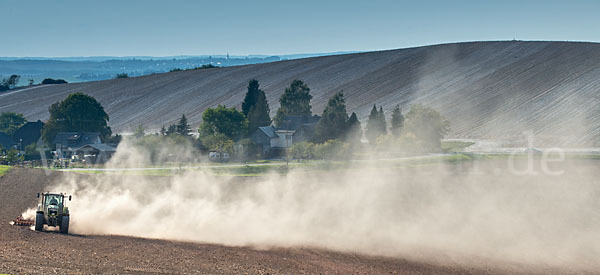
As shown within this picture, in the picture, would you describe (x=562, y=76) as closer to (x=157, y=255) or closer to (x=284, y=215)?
(x=284, y=215)

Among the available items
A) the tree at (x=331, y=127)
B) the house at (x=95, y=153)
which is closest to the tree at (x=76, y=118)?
the house at (x=95, y=153)

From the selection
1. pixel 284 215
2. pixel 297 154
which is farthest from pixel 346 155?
pixel 284 215

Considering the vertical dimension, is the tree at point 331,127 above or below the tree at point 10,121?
below

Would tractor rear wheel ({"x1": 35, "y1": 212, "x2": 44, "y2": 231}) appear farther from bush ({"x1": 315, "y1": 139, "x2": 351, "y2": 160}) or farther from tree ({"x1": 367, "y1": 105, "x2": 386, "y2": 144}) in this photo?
tree ({"x1": 367, "y1": 105, "x2": 386, "y2": 144})

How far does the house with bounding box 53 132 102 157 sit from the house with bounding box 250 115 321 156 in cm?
2592

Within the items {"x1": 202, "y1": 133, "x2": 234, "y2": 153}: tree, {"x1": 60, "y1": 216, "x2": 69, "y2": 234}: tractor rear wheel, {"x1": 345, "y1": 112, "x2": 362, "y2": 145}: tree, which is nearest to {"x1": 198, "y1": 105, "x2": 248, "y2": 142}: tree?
{"x1": 202, "y1": 133, "x2": 234, "y2": 153}: tree

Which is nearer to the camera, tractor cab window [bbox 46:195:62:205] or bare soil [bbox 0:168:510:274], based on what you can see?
bare soil [bbox 0:168:510:274]

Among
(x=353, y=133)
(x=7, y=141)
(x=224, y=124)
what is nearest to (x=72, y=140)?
(x=224, y=124)

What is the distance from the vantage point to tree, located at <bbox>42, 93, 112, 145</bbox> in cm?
11000

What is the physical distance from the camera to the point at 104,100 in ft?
589

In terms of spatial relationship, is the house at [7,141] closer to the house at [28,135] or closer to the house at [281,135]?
the house at [28,135]

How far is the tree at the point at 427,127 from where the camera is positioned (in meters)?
94.2

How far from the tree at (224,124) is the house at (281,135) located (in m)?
2.52

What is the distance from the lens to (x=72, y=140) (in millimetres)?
104250
